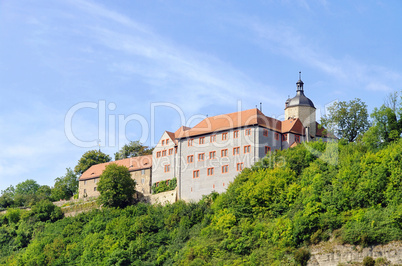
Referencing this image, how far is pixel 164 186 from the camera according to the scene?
82.1 metres

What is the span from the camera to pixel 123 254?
222 ft

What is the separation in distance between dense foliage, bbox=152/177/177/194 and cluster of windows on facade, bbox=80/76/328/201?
19.6 inches

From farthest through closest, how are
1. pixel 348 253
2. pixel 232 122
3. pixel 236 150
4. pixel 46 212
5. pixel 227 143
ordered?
pixel 46 212 < pixel 232 122 < pixel 227 143 < pixel 236 150 < pixel 348 253

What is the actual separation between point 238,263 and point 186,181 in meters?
21.3

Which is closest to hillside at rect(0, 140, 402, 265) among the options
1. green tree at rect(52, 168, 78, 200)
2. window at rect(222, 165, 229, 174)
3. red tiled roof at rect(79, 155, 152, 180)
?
window at rect(222, 165, 229, 174)

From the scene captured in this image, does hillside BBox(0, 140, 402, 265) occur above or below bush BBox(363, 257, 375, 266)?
above

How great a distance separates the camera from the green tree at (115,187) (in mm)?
80312

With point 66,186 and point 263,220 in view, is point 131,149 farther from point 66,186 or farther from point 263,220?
point 263,220

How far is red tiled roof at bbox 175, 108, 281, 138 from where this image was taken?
76.4 metres

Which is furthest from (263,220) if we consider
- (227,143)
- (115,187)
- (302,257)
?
(115,187)

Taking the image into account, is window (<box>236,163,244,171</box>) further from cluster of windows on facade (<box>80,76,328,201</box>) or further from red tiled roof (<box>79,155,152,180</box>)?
red tiled roof (<box>79,155,152,180</box>)

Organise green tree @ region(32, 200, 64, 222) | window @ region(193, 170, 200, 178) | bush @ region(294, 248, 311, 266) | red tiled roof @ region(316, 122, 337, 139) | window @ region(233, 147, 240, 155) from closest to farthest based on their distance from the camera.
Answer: bush @ region(294, 248, 311, 266) < window @ region(233, 147, 240, 155) < window @ region(193, 170, 200, 178) < red tiled roof @ region(316, 122, 337, 139) < green tree @ region(32, 200, 64, 222)

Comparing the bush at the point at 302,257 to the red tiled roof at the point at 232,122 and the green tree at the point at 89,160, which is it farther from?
the green tree at the point at 89,160

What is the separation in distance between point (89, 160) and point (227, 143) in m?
38.0
